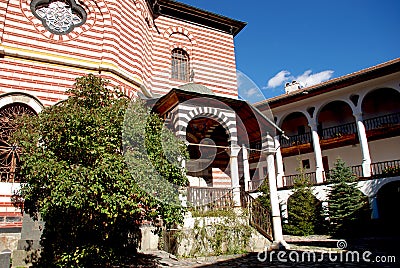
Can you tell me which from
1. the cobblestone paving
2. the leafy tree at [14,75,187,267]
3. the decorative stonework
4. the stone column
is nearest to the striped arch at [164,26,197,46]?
the decorative stonework

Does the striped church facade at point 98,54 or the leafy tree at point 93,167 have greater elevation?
the striped church facade at point 98,54

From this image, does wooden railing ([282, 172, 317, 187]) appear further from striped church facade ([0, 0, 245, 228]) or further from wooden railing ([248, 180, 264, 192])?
striped church facade ([0, 0, 245, 228])

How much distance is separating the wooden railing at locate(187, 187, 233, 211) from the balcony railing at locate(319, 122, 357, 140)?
11.4 m

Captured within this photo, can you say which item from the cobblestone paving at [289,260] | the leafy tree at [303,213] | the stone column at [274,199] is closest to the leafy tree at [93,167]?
the cobblestone paving at [289,260]

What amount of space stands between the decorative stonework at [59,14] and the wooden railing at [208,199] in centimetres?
660

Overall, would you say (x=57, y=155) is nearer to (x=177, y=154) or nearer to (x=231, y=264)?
(x=177, y=154)

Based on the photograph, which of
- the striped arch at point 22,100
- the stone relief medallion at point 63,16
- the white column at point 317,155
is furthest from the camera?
the white column at point 317,155

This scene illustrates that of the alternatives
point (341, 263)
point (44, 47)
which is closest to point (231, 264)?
point (341, 263)

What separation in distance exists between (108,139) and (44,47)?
19.3ft

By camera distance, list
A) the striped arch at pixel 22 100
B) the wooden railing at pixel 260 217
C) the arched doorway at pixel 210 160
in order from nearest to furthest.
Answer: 1. the striped arch at pixel 22 100
2. the wooden railing at pixel 260 217
3. the arched doorway at pixel 210 160

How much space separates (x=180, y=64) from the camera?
1423 centimetres

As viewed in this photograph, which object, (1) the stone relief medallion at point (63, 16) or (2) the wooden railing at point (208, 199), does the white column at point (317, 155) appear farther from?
(1) the stone relief medallion at point (63, 16)

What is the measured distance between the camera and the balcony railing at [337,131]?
754 inches

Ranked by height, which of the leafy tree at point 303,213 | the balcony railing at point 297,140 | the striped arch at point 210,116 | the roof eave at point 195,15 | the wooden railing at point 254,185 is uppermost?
the roof eave at point 195,15
